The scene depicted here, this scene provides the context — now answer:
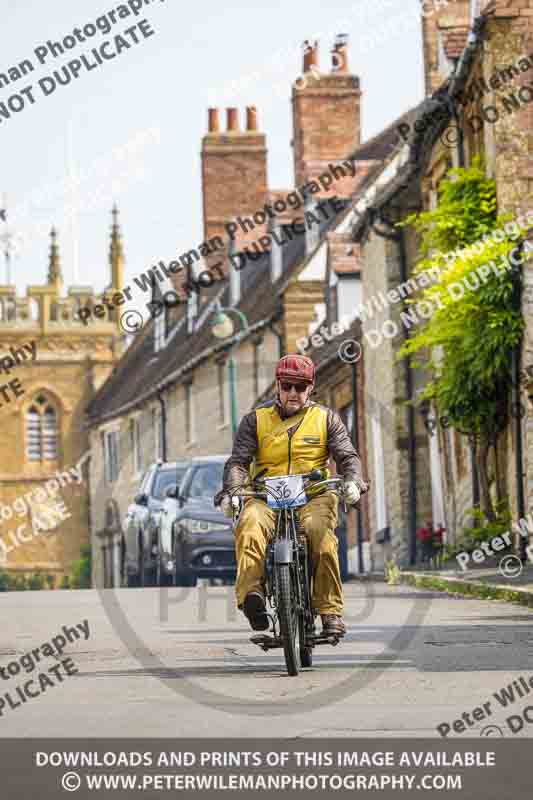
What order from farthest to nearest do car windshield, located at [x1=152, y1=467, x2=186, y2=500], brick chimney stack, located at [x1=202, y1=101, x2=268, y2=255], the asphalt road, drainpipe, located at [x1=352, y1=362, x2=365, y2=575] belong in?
brick chimney stack, located at [x1=202, y1=101, x2=268, y2=255] < drainpipe, located at [x1=352, y1=362, x2=365, y2=575] < car windshield, located at [x1=152, y1=467, x2=186, y2=500] < the asphalt road

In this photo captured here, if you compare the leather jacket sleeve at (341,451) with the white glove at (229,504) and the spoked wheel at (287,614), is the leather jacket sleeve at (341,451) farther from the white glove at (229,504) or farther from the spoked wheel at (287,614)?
the spoked wheel at (287,614)

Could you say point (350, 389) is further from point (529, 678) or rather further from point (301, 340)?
point (529, 678)

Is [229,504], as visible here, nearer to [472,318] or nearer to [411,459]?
[472,318]

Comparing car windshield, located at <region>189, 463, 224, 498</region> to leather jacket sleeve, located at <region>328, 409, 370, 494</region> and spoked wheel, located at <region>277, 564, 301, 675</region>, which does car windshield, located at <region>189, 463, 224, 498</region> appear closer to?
leather jacket sleeve, located at <region>328, 409, 370, 494</region>

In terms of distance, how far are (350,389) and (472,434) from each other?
10.4m

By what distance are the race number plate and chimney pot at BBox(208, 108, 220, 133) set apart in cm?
4307

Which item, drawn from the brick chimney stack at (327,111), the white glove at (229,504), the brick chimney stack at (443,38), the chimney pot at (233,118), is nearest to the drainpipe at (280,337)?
the brick chimney stack at (327,111)

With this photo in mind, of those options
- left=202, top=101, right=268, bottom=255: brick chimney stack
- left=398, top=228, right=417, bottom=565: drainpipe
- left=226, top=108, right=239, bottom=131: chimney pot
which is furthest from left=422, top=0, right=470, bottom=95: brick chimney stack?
left=202, top=101, right=268, bottom=255: brick chimney stack

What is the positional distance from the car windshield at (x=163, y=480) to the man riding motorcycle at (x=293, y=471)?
16.8 meters

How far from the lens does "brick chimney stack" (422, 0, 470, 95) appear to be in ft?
92.4

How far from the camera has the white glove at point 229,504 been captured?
987 cm

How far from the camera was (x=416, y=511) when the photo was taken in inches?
1175

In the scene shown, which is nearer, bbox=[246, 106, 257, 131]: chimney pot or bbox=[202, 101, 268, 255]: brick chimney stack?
bbox=[246, 106, 257, 131]: chimney pot
